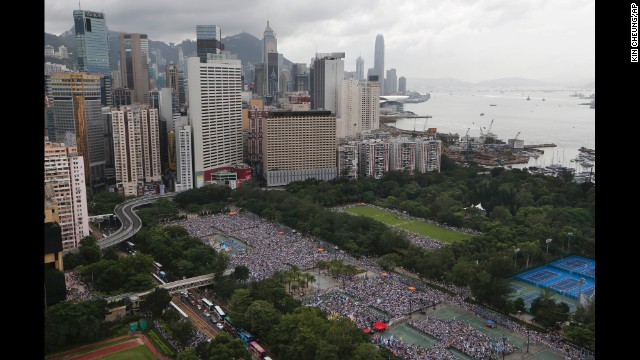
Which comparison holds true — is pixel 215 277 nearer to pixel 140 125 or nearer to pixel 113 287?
pixel 113 287

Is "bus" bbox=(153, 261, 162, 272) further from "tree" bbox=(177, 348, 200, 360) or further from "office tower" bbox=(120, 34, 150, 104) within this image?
"office tower" bbox=(120, 34, 150, 104)

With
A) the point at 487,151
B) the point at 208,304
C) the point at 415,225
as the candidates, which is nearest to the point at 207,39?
the point at 487,151

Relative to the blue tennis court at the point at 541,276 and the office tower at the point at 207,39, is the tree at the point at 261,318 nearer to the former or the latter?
the blue tennis court at the point at 541,276

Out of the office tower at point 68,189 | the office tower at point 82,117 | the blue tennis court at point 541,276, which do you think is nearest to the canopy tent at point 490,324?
the blue tennis court at point 541,276

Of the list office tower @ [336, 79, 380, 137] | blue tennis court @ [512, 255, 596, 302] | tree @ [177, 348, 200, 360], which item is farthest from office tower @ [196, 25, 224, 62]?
tree @ [177, 348, 200, 360]

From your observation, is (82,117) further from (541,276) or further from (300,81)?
(300,81)
